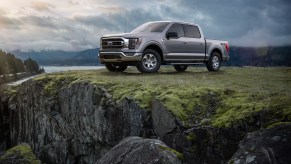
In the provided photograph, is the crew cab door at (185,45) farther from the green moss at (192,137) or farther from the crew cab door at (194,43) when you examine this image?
the green moss at (192,137)

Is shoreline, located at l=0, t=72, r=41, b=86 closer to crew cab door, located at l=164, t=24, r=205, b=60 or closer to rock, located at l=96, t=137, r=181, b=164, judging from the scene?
crew cab door, located at l=164, t=24, r=205, b=60

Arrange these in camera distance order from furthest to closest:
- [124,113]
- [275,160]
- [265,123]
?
[124,113]
[265,123]
[275,160]

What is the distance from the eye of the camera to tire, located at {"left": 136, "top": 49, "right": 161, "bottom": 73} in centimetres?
1645

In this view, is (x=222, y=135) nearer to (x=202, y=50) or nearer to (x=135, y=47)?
(x=135, y=47)

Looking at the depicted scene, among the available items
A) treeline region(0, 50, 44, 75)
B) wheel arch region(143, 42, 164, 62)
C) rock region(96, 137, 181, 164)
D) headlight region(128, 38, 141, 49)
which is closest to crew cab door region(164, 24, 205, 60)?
wheel arch region(143, 42, 164, 62)

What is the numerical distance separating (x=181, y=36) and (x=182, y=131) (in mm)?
9493

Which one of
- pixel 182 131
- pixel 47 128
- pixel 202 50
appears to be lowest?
pixel 47 128

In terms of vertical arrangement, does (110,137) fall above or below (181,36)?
below

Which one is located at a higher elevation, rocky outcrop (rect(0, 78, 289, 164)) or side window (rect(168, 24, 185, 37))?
side window (rect(168, 24, 185, 37))

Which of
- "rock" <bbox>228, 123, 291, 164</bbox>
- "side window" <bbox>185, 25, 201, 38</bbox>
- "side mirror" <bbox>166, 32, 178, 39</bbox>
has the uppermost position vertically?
"side window" <bbox>185, 25, 201, 38</bbox>

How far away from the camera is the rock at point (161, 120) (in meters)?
9.66

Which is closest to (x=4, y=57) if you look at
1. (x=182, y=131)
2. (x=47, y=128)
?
(x=47, y=128)

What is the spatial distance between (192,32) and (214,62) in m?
2.65

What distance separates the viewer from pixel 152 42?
16.4m
